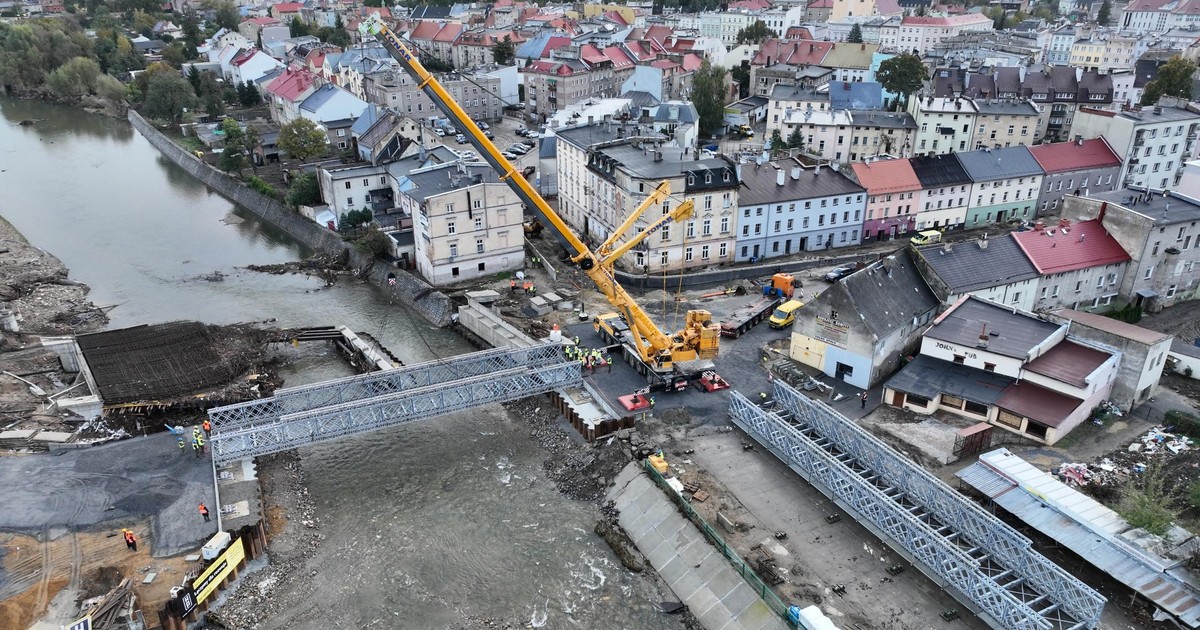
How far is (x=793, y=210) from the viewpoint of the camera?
4803 cm

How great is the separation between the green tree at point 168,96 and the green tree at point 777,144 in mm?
64941

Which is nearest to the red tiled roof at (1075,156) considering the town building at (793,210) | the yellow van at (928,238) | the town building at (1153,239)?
the yellow van at (928,238)

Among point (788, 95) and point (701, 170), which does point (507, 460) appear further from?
point (788, 95)

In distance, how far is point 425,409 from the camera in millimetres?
30141

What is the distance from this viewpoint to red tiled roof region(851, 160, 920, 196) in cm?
4969

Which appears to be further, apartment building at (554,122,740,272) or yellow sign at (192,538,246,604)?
apartment building at (554,122,740,272)

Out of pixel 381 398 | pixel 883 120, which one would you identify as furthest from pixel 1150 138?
pixel 381 398

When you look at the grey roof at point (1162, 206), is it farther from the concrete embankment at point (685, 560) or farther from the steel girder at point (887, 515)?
the concrete embankment at point (685, 560)

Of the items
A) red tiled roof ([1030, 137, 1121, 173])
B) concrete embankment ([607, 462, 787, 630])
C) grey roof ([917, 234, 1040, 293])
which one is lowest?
concrete embankment ([607, 462, 787, 630])

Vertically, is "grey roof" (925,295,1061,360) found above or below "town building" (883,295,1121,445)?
above

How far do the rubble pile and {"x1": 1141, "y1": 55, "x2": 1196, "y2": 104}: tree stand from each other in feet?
185

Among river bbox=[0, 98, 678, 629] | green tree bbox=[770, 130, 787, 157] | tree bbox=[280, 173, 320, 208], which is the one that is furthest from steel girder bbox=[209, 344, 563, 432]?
green tree bbox=[770, 130, 787, 157]

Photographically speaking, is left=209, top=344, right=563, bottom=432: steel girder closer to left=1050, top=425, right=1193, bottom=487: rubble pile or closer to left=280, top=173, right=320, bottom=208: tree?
left=1050, top=425, right=1193, bottom=487: rubble pile

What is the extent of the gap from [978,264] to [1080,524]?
17.1 meters
